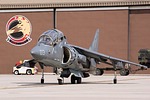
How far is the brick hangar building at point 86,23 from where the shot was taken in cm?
6400

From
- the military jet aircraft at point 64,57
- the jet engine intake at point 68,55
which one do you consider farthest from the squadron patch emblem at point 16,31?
the jet engine intake at point 68,55

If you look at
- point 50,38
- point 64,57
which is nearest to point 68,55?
point 64,57

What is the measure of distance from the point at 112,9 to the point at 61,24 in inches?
297

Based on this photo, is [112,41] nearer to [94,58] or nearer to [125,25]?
[125,25]

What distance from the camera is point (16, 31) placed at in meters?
68.6

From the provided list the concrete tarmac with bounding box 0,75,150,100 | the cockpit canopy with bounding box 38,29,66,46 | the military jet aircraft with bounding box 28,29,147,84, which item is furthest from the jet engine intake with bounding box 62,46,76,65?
the concrete tarmac with bounding box 0,75,150,100

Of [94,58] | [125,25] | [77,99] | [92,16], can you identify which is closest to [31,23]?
[92,16]

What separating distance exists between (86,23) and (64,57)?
116 feet

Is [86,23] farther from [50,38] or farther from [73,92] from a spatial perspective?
[73,92]

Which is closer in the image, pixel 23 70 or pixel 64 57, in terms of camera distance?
pixel 64 57

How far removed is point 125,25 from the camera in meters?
64.0

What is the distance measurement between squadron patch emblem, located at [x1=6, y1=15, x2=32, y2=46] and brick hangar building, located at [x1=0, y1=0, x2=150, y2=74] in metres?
0.43

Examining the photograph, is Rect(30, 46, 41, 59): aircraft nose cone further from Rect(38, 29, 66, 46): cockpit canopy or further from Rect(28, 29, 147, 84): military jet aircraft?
Rect(38, 29, 66, 46): cockpit canopy

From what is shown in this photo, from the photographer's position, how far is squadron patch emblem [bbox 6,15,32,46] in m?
68.1
